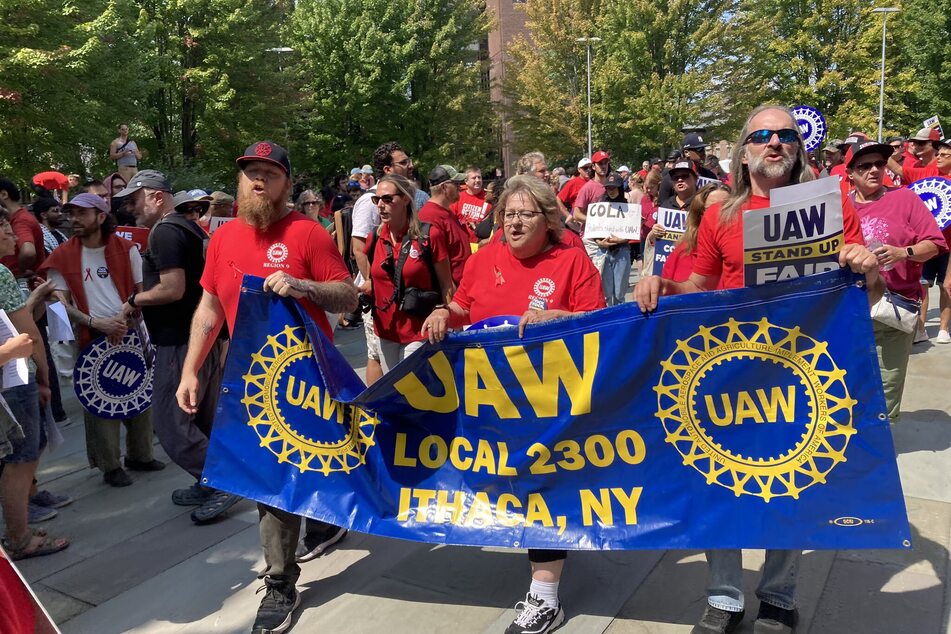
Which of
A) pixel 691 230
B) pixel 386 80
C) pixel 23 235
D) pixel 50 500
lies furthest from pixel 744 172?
pixel 386 80

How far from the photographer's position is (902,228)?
536 cm

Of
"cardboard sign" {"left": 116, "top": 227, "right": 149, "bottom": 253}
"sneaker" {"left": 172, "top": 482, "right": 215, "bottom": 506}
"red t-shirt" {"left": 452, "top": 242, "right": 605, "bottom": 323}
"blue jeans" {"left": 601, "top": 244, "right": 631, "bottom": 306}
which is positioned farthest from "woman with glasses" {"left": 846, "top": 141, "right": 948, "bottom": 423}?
"cardboard sign" {"left": 116, "top": 227, "right": 149, "bottom": 253}

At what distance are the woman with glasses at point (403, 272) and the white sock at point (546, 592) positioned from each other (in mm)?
1972

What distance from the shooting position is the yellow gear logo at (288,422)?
3.64m

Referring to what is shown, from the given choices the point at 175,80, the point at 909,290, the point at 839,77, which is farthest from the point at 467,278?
the point at 839,77

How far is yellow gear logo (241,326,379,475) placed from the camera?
3.64 m

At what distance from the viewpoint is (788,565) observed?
3258 millimetres

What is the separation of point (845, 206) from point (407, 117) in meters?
32.1

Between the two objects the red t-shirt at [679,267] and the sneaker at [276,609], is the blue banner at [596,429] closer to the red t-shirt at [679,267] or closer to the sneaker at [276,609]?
the sneaker at [276,609]

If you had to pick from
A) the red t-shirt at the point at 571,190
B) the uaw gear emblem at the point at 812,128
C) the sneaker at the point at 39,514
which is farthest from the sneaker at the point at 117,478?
the red t-shirt at the point at 571,190

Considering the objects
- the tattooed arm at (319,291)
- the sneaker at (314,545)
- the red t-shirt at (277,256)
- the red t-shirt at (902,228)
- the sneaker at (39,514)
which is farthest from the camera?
the red t-shirt at (902,228)

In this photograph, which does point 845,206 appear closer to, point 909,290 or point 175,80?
point 909,290

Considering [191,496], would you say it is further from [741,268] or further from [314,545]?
[741,268]

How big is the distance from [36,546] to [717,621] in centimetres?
364
